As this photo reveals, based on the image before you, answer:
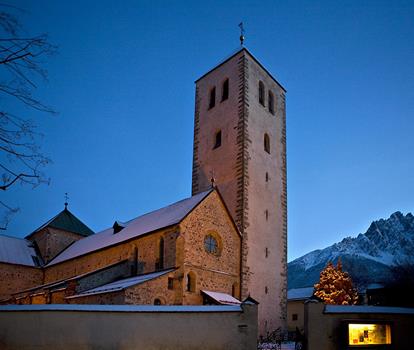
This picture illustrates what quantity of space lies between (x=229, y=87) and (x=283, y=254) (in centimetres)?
1267

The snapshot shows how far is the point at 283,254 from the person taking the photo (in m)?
31.0

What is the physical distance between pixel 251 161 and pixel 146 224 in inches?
320

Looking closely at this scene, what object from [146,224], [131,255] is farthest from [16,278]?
[146,224]

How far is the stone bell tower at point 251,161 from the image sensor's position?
28438 millimetres

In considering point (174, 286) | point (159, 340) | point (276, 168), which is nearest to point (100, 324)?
point (159, 340)

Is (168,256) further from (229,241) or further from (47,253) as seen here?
(47,253)

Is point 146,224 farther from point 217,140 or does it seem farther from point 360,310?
point 360,310

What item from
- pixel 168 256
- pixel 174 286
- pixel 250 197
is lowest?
pixel 174 286

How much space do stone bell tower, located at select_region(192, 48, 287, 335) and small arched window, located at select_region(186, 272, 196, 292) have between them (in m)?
3.85

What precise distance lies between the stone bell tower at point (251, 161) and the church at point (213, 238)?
0.07 meters

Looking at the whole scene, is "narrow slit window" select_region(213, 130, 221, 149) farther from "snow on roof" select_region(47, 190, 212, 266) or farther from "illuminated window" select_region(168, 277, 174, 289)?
"illuminated window" select_region(168, 277, 174, 289)

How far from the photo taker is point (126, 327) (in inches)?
607

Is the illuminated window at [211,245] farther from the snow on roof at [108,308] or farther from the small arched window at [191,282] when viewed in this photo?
the snow on roof at [108,308]

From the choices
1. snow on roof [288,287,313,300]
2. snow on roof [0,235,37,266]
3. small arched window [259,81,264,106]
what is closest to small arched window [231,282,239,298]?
small arched window [259,81,264,106]
